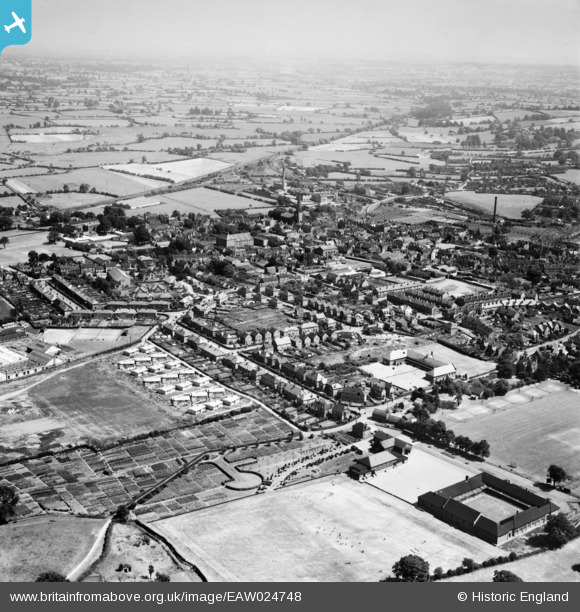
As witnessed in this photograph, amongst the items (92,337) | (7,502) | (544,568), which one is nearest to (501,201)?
(92,337)

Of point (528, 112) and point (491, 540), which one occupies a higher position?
point (528, 112)

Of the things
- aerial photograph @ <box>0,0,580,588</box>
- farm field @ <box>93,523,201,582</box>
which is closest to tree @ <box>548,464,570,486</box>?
aerial photograph @ <box>0,0,580,588</box>

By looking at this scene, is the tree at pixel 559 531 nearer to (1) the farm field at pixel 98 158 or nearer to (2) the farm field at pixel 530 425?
(2) the farm field at pixel 530 425

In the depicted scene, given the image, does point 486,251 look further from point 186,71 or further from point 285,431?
point 186,71

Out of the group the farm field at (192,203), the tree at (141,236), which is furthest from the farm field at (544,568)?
the farm field at (192,203)

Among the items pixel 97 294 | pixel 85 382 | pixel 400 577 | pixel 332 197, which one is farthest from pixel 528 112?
pixel 400 577

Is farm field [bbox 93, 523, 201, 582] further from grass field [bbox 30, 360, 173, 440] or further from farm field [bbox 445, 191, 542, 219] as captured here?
farm field [bbox 445, 191, 542, 219]
